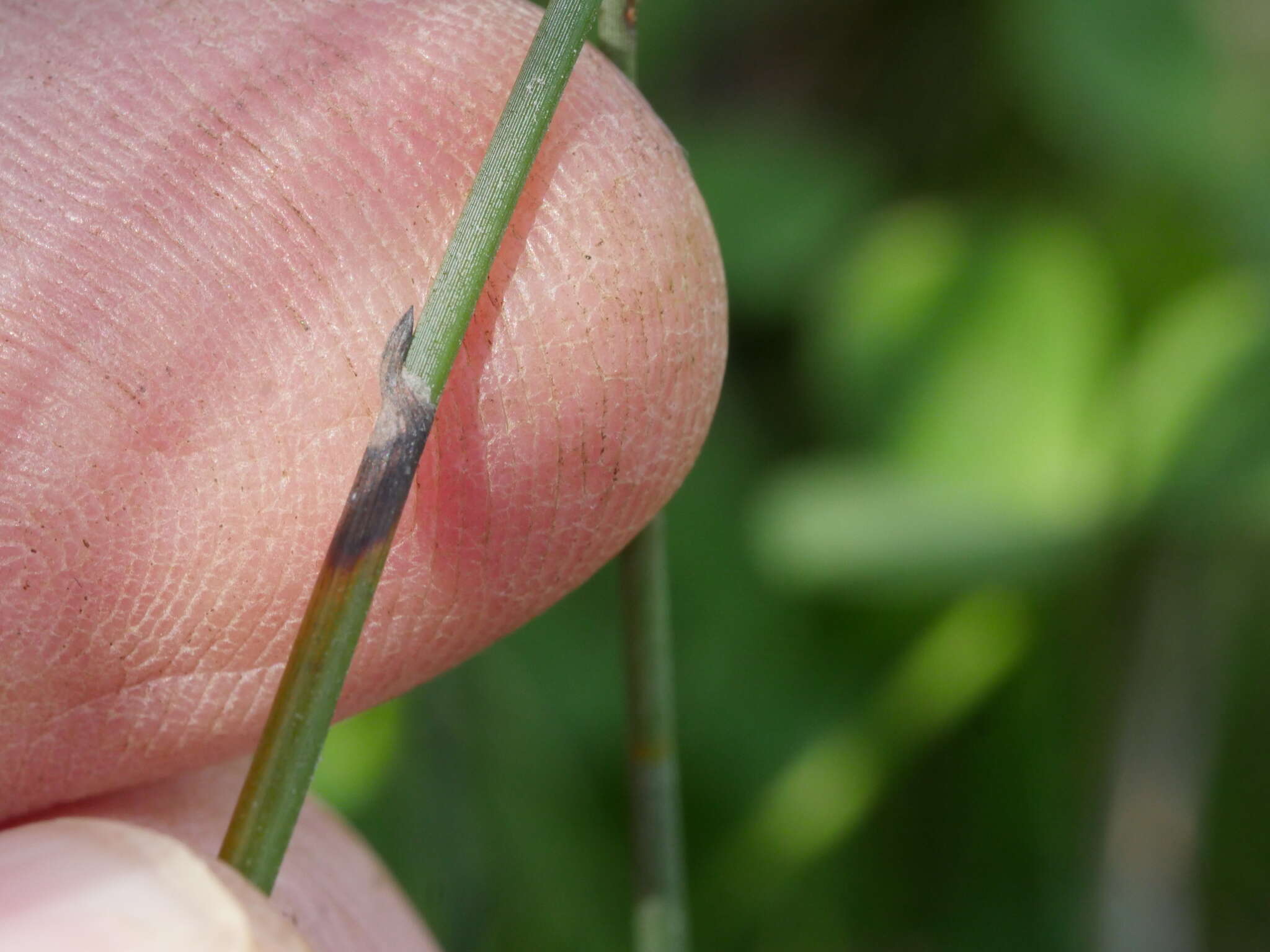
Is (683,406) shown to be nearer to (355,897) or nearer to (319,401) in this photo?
(319,401)

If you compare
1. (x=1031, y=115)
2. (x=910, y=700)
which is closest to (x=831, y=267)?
(x=1031, y=115)

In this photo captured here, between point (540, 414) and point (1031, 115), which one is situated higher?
point (540, 414)

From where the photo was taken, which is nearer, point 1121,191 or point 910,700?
point 910,700

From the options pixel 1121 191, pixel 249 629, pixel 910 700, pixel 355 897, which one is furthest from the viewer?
pixel 1121 191

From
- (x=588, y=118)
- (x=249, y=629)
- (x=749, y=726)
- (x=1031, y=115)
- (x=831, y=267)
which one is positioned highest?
(x=588, y=118)

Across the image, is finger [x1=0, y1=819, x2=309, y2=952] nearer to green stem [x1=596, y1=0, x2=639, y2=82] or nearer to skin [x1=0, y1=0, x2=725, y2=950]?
skin [x1=0, y1=0, x2=725, y2=950]

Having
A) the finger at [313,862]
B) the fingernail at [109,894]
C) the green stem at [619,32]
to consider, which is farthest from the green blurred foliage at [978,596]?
the green stem at [619,32]

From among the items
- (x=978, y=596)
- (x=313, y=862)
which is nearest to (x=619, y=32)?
(x=313, y=862)

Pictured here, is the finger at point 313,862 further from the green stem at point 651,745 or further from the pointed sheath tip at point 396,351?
the pointed sheath tip at point 396,351
